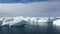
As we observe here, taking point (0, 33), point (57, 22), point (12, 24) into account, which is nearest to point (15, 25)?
point (12, 24)

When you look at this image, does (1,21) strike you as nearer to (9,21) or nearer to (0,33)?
(9,21)

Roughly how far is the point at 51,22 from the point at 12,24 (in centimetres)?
432

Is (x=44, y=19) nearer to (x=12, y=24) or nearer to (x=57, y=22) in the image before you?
(x=57, y=22)

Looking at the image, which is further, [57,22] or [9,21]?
[57,22]

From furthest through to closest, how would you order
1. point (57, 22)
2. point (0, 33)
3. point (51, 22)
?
point (51, 22)
point (57, 22)
point (0, 33)

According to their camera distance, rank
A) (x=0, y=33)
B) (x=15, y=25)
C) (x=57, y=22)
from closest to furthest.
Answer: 1. (x=0, y=33)
2. (x=15, y=25)
3. (x=57, y=22)

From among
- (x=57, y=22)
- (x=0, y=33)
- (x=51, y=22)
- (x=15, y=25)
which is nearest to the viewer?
(x=0, y=33)

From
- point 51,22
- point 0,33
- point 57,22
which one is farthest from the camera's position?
point 51,22

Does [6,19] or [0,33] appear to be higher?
[6,19]

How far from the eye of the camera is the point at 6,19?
853 centimetres

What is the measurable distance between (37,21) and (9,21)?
13.9 ft

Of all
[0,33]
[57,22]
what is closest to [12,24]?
[0,33]

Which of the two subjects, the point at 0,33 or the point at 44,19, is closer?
the point at 0,33

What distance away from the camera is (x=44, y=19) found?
12.3m
